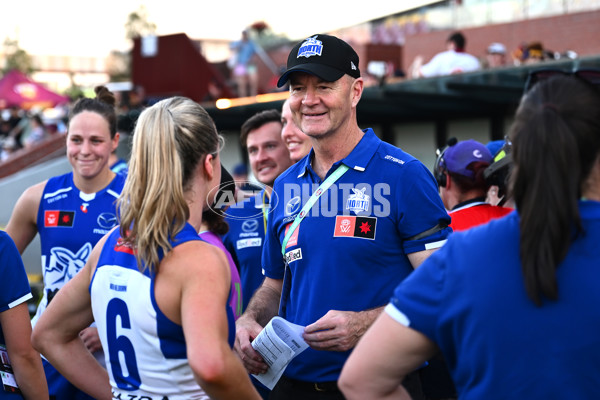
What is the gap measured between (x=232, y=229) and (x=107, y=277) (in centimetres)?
227

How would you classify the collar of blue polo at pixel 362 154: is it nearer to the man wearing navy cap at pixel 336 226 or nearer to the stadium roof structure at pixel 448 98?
the man wearing navy cap at pixel 336 226

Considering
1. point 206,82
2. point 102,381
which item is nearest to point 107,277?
point 102,381

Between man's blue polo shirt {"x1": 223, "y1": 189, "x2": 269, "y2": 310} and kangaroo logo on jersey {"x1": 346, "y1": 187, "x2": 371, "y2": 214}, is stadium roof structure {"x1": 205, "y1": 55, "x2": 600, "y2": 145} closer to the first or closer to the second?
man's blue polo shirt {"x1": 223, "y1": 189, "x2": 269, "y2": 310}

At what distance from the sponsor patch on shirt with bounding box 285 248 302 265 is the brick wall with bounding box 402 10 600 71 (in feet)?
41.7

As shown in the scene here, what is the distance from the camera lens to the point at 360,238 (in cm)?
296

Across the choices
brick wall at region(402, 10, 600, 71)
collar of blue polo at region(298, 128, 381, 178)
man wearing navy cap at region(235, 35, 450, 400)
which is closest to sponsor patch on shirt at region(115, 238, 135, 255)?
man wearing navy cap at region(235, 35, 450, 400)

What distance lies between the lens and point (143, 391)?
2.34 meters

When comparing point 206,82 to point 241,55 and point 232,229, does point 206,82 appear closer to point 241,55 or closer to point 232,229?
point 241,55

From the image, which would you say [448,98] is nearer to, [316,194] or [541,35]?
[541,35]

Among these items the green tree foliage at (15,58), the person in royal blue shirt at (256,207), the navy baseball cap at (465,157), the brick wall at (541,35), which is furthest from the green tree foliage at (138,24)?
the navy baseball cap at (465,157)

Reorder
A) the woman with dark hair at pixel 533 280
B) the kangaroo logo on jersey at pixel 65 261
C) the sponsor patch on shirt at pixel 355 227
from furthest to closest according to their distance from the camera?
the kangaroo logo on jersey at pixel 65 261 < the sponsor patch on shirt at pixel 355 227 < the woman with dark hair at pixel 533 280

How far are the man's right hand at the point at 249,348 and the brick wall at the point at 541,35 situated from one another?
12853 mm

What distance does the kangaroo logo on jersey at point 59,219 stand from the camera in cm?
448

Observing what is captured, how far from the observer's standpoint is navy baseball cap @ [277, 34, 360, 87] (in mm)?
3133
